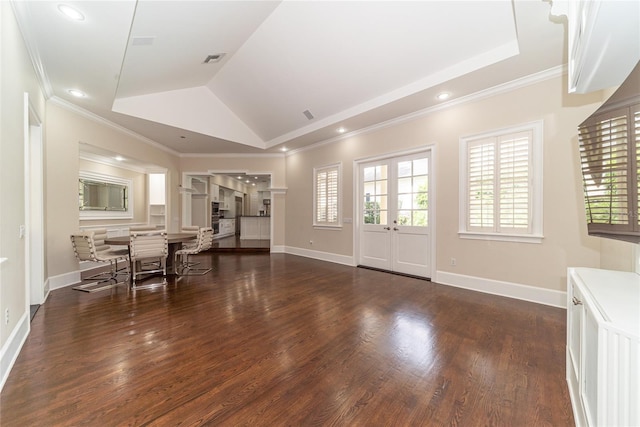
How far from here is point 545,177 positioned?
10.6 feet

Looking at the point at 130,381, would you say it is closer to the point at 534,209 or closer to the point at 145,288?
the point at 145,288

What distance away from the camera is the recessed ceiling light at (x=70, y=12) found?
218cm

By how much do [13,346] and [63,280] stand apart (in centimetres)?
267

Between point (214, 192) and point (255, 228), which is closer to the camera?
point (214, 192)

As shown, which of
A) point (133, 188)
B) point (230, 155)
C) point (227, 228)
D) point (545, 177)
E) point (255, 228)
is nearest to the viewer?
point (545, 177)

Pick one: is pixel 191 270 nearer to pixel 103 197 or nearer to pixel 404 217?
pixel 103 197

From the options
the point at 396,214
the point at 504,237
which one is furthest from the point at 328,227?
the point at 504,237

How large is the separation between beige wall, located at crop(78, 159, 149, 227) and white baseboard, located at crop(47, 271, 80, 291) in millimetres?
2405

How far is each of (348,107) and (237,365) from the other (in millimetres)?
4363

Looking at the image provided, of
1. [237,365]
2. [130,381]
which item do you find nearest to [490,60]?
[237,365]

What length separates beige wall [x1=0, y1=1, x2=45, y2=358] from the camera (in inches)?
75.4

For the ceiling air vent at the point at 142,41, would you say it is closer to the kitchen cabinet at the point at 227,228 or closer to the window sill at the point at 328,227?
the window sill at the point at 328,227

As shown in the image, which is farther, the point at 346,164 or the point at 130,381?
the point at 346,164

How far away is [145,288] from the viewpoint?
13.1 feet
